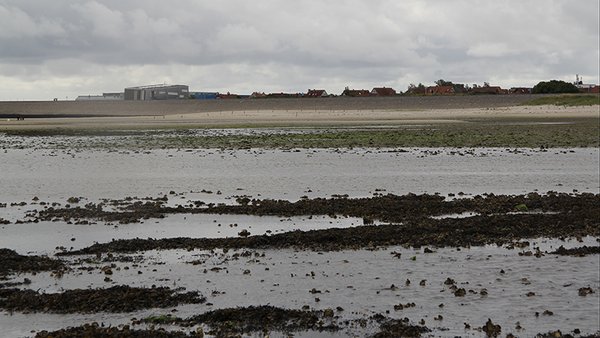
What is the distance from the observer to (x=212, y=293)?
13391 millimetres

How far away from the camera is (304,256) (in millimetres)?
16297

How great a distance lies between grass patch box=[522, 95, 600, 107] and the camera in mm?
106188

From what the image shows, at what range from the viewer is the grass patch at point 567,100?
348ft

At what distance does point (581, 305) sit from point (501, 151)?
106 ft

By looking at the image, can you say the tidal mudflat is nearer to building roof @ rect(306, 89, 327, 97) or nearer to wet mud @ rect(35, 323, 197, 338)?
wet mud @ rect(35, 323, 197, 338)

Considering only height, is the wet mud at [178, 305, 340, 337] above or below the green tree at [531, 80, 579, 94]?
below

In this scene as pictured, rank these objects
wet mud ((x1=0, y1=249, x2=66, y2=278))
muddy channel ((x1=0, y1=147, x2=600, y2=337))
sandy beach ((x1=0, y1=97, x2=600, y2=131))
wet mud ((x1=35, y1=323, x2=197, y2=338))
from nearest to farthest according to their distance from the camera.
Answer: wet mud ((x1=35, y1=323, x2=197, y2=338)) < muddy channel ((x1=0, y1=147, x2=600, y2=337)) < wet mud ((x1=0, y1=249, x2=66, y2=278)) < sandy beach ((x1=0, y1=97, x2=600, y2=131))

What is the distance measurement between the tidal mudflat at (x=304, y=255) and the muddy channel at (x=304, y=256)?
48 millimetres

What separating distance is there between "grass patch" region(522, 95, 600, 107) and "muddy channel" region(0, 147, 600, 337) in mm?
79114

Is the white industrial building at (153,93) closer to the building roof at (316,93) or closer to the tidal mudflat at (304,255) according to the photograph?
the building roof at (316,93)

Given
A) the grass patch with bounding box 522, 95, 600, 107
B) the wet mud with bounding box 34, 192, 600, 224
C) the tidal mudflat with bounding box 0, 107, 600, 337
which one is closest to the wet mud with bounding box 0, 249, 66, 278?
the tidal mudflat with bounding box 0, 107, 600, 337

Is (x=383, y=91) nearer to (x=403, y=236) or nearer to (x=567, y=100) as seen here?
(x=567, y=100)

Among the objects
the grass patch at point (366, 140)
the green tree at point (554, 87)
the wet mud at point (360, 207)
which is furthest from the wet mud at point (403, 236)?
the green tree at point (554, 87)

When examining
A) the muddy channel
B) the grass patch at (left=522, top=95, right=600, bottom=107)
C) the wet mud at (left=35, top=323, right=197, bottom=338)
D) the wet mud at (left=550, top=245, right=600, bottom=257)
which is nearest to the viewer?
the wet mud at (left=35, top=323, right=197, bottom=338)
